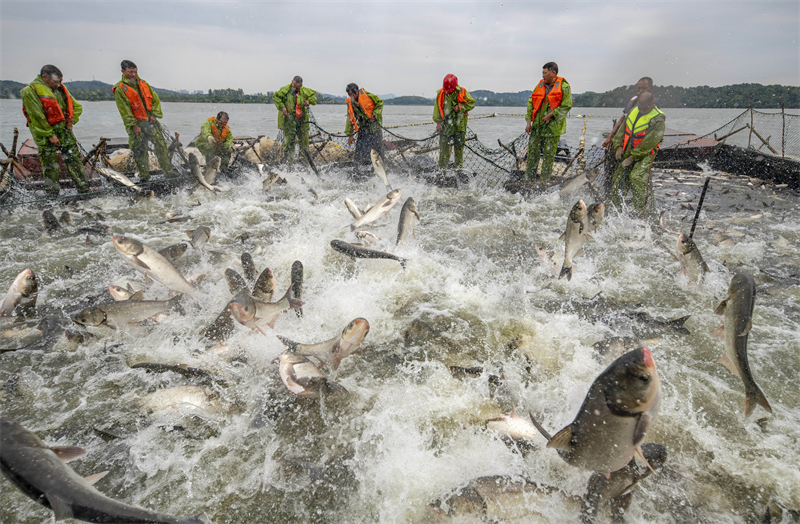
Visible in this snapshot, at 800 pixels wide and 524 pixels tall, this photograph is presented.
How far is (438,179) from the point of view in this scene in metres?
11.2

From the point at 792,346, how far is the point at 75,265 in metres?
9.67

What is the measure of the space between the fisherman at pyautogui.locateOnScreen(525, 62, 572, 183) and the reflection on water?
3498 millimetres

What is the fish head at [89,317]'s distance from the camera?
3.84 m

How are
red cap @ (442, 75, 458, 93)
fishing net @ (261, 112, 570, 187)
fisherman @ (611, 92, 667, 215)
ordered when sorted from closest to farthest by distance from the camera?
fisherman @ (611, 92, 667, 215) < red cap @ (442, 75, 458, 93) < fishing net @ (261, 112, 570, 187)

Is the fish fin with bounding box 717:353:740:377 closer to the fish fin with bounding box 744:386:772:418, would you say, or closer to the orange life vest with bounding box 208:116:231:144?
the fish fin with bounding box 744:386:772:418

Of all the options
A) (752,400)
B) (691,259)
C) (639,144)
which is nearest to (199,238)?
(752,400)

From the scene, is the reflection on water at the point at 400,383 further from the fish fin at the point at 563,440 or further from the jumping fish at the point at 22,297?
the fish fin at the point at 563,440

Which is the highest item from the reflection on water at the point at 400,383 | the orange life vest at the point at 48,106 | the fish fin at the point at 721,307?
the orange life vest at the point at 48,106

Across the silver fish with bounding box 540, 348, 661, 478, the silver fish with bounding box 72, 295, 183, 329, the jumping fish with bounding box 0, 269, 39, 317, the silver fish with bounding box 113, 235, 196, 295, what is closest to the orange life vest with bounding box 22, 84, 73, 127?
the jumping fish with bounding box 0, 269, 39, 317

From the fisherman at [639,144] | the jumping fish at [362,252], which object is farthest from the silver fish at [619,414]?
the fisherman at [639,144]

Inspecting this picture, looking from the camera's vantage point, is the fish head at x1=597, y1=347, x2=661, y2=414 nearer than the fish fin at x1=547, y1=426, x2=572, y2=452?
Yes

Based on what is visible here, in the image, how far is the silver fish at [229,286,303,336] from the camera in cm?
365

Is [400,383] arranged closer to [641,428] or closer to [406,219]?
[641,428]

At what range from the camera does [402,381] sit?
368 centimetres
